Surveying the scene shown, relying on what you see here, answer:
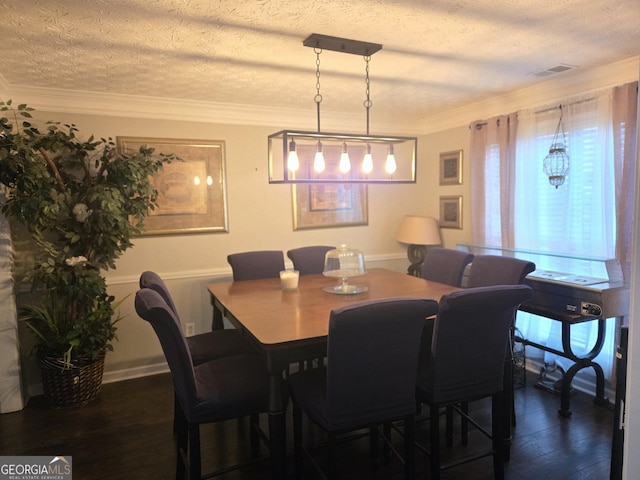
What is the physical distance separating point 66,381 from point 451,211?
3.63 meters

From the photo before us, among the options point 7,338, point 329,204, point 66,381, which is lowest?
point 66,381

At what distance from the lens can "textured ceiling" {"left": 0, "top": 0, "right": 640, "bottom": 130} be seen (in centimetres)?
198

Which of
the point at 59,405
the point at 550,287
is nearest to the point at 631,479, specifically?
the point at 550,287

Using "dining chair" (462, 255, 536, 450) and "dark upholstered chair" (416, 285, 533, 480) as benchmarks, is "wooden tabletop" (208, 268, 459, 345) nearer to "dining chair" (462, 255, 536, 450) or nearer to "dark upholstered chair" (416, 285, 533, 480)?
"dining chair" (462, 255, 536, 450)

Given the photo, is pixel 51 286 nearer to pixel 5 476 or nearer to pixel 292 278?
pixel 5 476

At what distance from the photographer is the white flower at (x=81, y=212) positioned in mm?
2945

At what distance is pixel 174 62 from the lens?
2.68 meters

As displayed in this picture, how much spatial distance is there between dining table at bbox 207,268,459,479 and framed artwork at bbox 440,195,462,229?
4.07ft

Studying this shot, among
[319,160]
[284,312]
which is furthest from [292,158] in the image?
[284,312]

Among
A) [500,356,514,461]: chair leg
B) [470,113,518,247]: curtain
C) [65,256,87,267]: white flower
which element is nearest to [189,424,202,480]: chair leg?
[500,356,514,461]: chair leg

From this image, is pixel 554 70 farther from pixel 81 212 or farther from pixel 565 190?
pixel 81 212

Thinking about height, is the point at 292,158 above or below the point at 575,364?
above

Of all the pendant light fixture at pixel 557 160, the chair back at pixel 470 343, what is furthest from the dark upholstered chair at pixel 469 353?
the pendant light fixture at pixel 557 160

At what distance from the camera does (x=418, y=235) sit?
439cm
